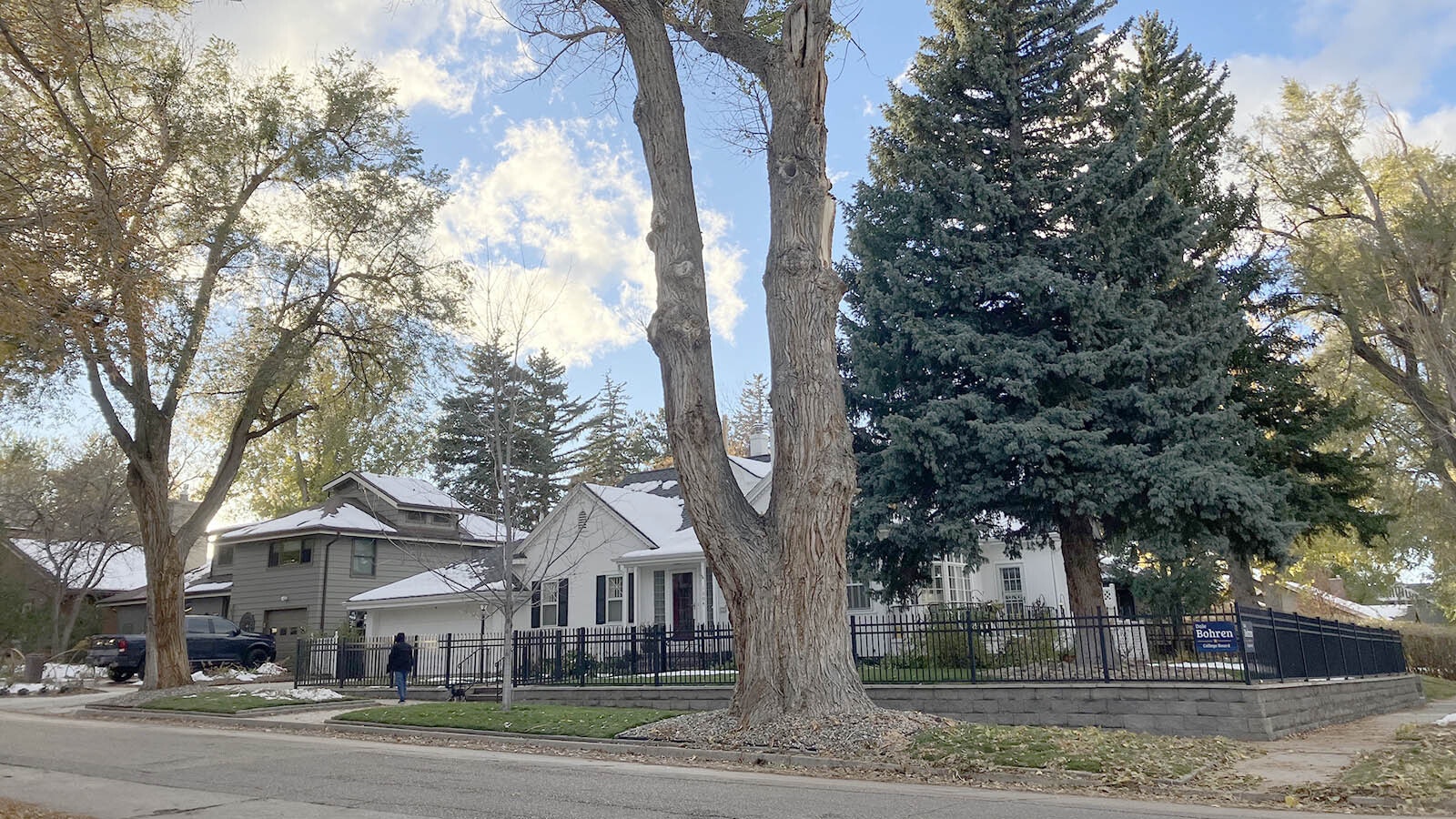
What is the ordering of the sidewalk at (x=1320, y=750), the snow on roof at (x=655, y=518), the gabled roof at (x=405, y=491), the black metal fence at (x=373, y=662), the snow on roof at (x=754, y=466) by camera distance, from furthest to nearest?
1. the gabled roof at (x=405, y=491)
2. the snow on roof at (x=754, y=466)
3. the snow on roof at (x=655, y=518)
4. the black metal fence at (x=373, y=662)
5. the sidewalk at (x=1320, y=750)

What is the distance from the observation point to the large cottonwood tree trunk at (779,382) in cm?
1180

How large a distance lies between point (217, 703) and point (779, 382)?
47.4 ft

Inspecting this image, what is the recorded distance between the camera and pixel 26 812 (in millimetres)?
7875

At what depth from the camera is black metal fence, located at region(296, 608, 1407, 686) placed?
1378 centimetres

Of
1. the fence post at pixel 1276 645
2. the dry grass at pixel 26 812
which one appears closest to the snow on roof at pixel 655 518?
the fence post at pixel 1276 645

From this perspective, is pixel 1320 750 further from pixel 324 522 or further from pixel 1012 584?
pixel 324 522

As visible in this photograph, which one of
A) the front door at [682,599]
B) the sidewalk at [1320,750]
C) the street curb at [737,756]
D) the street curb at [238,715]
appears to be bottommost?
the sidewalk at [1320,750]

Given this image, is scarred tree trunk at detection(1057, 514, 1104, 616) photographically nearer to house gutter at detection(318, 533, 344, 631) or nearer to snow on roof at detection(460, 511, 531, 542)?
snow on roof at detection(460, 511, 531, 542)

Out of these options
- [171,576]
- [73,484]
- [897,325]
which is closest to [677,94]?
[897,325]

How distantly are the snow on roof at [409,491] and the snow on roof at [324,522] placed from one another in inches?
47.2

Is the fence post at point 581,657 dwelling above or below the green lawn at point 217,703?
above

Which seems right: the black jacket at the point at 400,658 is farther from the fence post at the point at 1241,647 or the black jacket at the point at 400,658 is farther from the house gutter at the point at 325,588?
the fence post at the point at 1241,647

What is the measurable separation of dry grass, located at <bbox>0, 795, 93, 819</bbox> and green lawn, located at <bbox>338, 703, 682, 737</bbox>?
21.5 feet

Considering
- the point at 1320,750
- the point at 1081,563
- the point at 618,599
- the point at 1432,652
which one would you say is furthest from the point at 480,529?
the point at 1432,652
